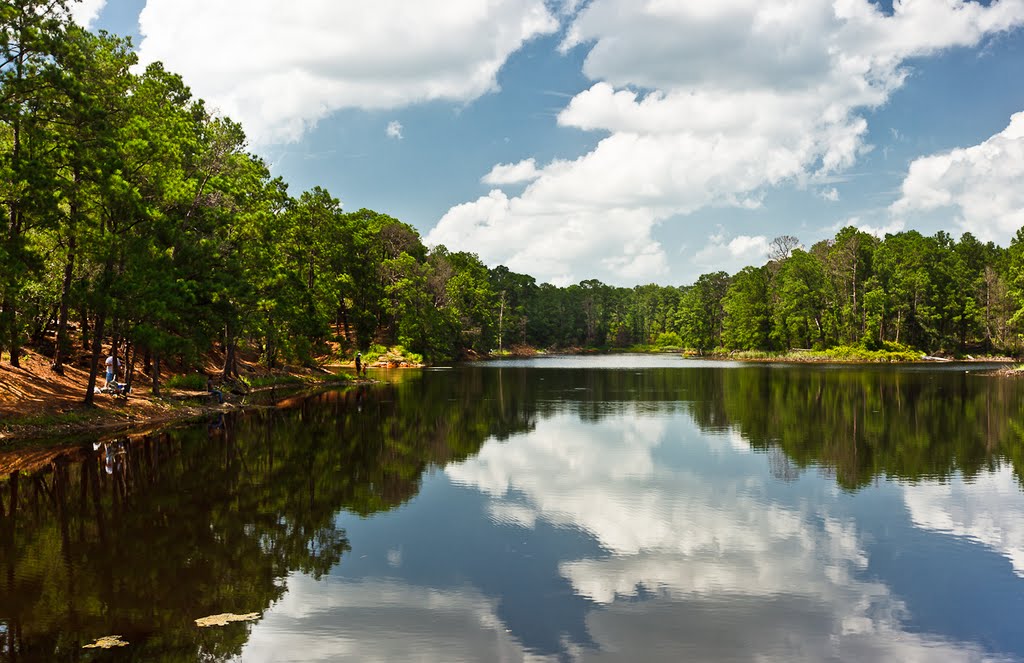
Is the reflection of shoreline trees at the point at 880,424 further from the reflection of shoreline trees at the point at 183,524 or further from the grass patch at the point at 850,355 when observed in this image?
the grass patch at the point at 850,355

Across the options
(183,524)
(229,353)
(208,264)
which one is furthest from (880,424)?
(229,353)

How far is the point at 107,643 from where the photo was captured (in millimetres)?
8914

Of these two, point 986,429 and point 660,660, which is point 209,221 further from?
point 986,429

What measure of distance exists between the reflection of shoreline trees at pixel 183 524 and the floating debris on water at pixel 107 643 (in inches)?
5.2

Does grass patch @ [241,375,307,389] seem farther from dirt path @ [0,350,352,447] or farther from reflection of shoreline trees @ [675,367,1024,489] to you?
reflection of shoreline trees @ [675,367,1024,489]

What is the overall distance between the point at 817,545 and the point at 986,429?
21.6 meters

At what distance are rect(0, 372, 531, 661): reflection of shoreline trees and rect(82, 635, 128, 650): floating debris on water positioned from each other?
0.13 m

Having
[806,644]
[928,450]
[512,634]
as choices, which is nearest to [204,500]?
[512,634]

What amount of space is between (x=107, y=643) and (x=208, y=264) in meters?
28.5

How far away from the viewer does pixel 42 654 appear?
28.2ft

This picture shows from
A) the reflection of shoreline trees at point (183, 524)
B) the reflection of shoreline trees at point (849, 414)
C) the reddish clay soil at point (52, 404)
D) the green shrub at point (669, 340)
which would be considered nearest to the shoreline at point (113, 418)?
the reddish clay soil at point (52, 404)

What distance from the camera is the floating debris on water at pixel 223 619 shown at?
9695 millimetres

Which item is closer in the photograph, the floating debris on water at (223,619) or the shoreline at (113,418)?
the floating debris on water at (223,619)

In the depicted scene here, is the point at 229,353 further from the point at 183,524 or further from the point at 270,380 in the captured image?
the point at 183,524
